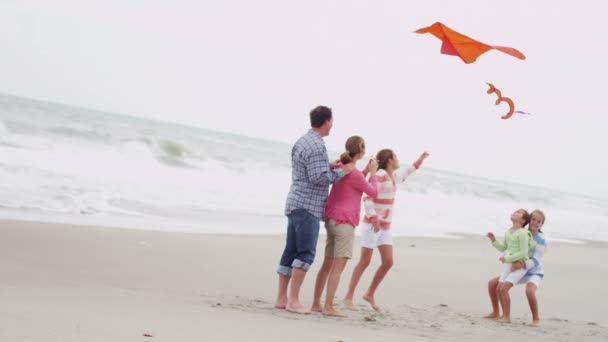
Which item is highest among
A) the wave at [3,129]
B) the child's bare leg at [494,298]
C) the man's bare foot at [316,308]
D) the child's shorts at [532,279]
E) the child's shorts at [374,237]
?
the wave at [3,129]

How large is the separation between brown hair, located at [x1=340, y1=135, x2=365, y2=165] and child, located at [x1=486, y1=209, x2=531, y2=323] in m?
1.39

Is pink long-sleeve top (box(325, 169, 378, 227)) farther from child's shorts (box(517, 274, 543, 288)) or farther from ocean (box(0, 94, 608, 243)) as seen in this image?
ocean (box(0, 94, 608, 243))

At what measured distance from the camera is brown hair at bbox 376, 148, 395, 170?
275 inches

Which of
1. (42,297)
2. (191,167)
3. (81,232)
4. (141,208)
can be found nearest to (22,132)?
(191,167)

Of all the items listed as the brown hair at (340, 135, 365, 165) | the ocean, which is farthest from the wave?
the brown hair at (340, 135, 365, 165)

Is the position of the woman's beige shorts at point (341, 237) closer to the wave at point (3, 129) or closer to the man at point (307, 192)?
the man at point (307, 192)

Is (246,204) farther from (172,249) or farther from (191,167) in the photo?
(191,167)

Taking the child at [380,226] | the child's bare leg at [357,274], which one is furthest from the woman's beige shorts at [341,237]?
the child's bare leg at [357,274]

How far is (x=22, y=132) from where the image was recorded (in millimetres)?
23969

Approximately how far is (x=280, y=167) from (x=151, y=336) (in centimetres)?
2627

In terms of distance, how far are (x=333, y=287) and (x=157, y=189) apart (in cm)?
970

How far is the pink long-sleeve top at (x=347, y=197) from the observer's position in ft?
20.2

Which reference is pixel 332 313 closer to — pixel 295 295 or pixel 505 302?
pixel 295 295

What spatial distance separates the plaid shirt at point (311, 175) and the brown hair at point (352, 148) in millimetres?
257
